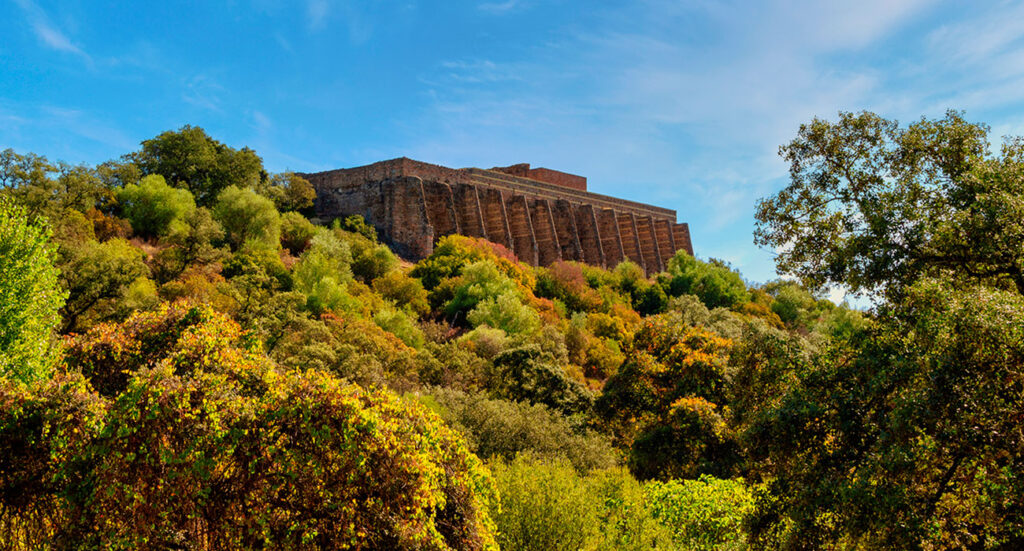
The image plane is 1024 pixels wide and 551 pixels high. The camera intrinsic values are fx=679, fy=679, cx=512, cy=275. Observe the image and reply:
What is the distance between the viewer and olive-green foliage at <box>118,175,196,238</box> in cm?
3503

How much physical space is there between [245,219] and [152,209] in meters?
4.54

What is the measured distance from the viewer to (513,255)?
47531 millimetres

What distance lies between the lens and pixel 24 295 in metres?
14.7

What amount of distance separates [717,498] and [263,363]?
893cm

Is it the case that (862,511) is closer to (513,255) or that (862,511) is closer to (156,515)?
(156,515)

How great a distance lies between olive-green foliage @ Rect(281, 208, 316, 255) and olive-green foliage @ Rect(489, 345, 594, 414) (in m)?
19.6

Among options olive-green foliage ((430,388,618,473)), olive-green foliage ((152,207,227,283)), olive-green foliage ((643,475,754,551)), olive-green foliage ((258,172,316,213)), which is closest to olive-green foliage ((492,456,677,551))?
olive-green foliage ((643,475,754,551))

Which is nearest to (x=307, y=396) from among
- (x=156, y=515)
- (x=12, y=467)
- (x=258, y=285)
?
(x=156, y=515)

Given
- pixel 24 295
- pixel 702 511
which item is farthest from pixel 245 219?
pixel 702 511

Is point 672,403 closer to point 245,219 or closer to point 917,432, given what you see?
point 917,432

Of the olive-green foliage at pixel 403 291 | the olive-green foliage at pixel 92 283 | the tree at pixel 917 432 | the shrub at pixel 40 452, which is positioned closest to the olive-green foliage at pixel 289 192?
the olive-green foliage at pixel 403 291

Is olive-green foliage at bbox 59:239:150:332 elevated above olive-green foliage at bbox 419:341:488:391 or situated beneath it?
elevated above

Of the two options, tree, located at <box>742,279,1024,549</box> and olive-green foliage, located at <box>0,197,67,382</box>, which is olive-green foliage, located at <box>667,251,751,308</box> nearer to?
tree, located at <box>742,279,1024,549</box>

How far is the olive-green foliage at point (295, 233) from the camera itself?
40497 millimetres
